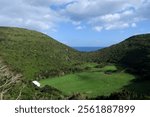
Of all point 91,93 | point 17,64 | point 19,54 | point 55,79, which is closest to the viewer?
point 91,93

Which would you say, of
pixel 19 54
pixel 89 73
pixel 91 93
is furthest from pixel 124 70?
pixel 19 54

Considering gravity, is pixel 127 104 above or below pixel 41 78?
above

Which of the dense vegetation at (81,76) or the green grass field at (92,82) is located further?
the green grass field at (92,82)

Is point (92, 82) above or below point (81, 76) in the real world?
below

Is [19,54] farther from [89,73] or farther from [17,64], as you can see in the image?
[89,73]

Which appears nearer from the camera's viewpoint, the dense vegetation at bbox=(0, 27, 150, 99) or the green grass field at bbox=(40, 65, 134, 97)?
the dense vegetation at bbox=(0, 27, 150, 99)

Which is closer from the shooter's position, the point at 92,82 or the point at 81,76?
the point at 92,82

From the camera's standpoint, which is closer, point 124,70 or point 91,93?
point 91,93

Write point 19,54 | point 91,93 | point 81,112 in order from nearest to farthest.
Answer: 1. point 81,112
2. point 91,93
3. point 19,54
